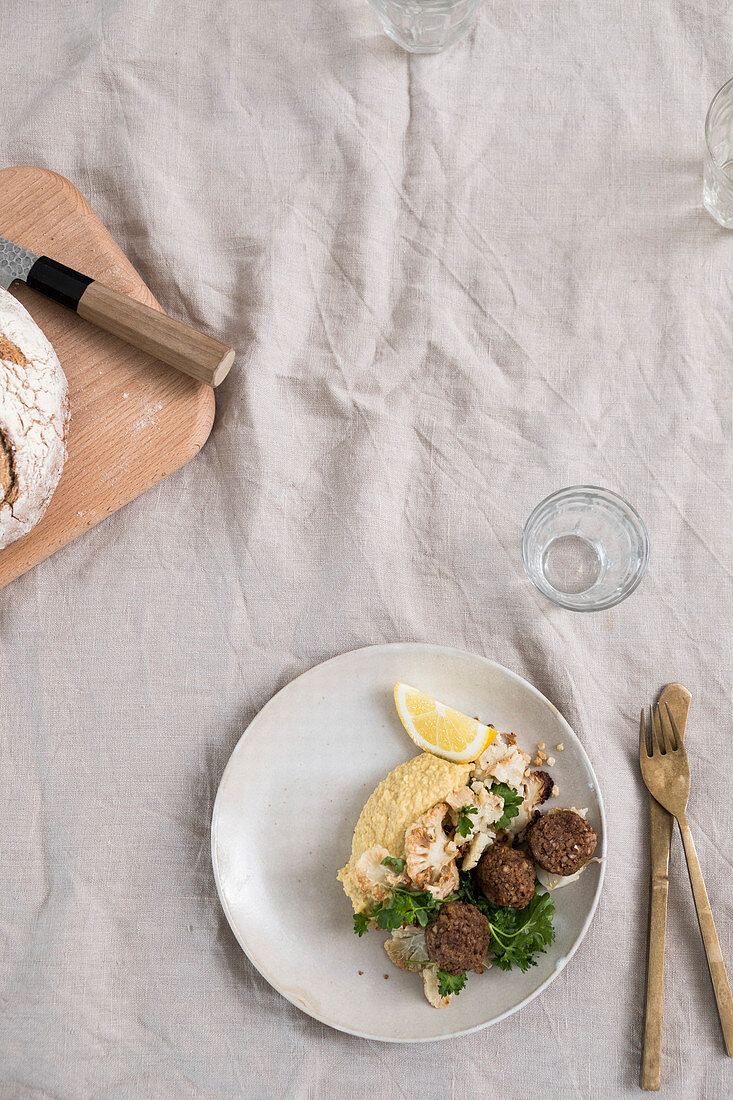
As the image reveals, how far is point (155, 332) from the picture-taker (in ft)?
3.76

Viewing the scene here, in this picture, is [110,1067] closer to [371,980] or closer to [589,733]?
[371,980]

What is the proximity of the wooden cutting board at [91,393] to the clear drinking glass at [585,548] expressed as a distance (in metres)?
0.55

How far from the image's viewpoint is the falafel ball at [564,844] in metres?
1.08

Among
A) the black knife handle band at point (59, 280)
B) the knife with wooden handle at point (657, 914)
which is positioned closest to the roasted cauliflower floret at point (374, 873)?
the knife with wooden handle at point (657, 914)

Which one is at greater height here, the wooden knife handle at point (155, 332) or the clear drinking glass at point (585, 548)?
the wooden knife handle at point (155, 332)

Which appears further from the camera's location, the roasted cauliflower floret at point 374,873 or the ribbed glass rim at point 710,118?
the ribbed glass rim at point 710,118

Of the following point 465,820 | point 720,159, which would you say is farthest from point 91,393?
point 720,159

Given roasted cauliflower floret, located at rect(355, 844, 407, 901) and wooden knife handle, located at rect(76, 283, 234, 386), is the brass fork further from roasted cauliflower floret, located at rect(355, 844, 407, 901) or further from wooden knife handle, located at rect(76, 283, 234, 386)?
wooden knife handle, located at rect(76, 283, 234, 386)

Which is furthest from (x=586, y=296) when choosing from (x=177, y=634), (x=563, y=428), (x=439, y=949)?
(x=439, y=949)

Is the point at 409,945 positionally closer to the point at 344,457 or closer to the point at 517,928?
the point at 517,928

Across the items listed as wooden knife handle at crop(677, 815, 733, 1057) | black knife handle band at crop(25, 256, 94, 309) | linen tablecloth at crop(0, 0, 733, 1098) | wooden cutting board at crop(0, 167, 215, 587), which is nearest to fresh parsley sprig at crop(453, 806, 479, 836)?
linen tablecloth at crop(0, 0, 733, 1098)

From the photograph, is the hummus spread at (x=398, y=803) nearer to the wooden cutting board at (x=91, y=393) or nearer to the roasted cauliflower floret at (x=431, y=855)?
the roasted cauliflower floret at (x=431, y=855)

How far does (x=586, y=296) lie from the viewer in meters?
1.26

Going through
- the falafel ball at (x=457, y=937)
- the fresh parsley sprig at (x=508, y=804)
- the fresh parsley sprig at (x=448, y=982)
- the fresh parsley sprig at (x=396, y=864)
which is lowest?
the fresh parsley sprig at (x=448, y=982)
